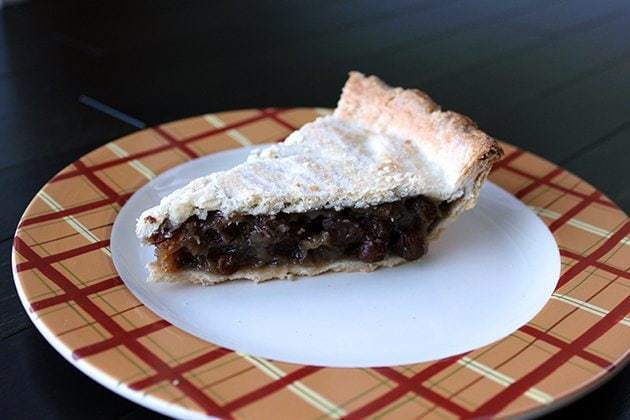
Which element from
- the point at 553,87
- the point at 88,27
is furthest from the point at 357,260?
the point at 88,27

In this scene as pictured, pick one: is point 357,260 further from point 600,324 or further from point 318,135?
point 600,324

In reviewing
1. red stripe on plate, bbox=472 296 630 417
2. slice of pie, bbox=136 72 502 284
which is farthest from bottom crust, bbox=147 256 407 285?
red stripe on plate, bbox=472 296 630 417

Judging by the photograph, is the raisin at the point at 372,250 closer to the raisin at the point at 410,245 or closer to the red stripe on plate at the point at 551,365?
the raisin at the point at 410,245

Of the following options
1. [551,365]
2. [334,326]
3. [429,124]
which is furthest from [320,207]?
[551,365]

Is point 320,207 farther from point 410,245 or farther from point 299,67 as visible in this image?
point 299,67

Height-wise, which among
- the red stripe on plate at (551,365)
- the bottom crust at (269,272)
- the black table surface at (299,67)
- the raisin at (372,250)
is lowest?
the bottom crust at (269,272)

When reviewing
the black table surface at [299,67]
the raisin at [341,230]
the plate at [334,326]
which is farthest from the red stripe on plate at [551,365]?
the black table surface at [299,67]
